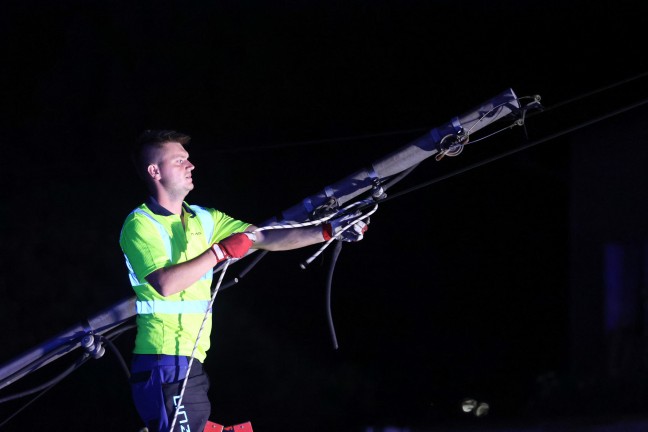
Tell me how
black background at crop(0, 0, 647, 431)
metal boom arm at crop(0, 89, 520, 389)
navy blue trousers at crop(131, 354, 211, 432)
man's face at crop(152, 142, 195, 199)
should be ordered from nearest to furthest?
navy blue trousers at crop(131, 354, 211, 432) → metal boom arm at crop(0, 89, 520, 389) → man's face at crop(152, 142, 195, 199) → black background at crop(0, 0, 647, 431)

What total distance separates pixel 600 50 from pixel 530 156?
36.0 inches

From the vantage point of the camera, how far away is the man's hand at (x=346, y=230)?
10.8 ft

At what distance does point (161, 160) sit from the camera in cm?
340

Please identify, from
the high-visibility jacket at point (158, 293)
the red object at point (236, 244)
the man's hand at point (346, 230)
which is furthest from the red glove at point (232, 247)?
the man's hand at point (346, 230)

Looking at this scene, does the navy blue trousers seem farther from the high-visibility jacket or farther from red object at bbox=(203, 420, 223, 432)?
red object at bbox=(203, 420, 223, 432)

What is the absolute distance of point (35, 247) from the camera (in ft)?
17.5

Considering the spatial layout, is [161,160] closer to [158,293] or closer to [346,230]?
[158,293]

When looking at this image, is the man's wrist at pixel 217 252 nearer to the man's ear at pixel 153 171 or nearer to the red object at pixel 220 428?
the man's ear at pixel 153 171

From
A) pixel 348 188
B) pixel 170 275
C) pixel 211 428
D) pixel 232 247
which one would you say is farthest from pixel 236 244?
pixel 211 428

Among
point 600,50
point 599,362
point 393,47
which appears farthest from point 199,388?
point 599,362

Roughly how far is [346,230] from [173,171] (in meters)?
0.77

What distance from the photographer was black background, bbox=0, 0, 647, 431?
507 cm

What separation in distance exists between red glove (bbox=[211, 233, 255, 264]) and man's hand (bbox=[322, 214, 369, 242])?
361 mm

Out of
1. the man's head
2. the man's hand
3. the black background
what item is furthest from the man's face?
the black background
